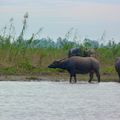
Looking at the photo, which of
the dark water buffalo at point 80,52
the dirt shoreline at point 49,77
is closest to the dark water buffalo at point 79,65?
the dirt shoreline at point 49,77

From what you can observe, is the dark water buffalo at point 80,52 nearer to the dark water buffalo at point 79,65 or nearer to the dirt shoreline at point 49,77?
the dirt shoreline at point 49,77

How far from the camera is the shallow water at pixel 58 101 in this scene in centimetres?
1532

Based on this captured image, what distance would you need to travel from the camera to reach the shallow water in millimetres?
15320

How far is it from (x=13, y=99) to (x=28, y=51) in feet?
43.1

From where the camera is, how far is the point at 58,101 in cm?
1812

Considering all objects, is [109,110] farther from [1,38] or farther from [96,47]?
[96,47]

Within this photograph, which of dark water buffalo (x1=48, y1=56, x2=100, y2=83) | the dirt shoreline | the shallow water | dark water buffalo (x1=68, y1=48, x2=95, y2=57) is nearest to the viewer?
the shallow water

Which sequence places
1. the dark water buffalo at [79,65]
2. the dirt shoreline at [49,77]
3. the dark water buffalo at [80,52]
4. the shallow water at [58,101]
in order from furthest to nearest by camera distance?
the dark water buffalo at [80,52] < the dark water buffalo at [79,65] < the dirt shoreline at [49,77] < the shallow water at [58,101]

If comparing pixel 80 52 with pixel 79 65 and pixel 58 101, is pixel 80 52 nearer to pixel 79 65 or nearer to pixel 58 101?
pixel 79 65

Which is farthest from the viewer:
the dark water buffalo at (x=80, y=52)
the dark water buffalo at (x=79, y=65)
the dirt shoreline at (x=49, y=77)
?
the dark water buffalo at (x=80, y=52)

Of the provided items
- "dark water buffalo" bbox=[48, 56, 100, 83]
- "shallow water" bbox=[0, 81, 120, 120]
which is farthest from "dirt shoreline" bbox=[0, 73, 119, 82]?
"shallow water" bbox=[0, 81, 120, 120]

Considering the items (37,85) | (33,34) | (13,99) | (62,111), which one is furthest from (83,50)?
(62,111)

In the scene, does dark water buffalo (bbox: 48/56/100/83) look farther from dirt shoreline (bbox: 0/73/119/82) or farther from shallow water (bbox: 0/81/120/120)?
shallow water (bbox: 0/81/120/120)

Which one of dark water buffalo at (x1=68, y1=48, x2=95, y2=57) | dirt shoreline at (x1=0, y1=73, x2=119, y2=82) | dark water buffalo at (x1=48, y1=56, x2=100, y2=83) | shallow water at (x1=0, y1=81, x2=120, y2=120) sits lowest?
shallow water at (x1=0, y1=81, x2=120, y2=120)
